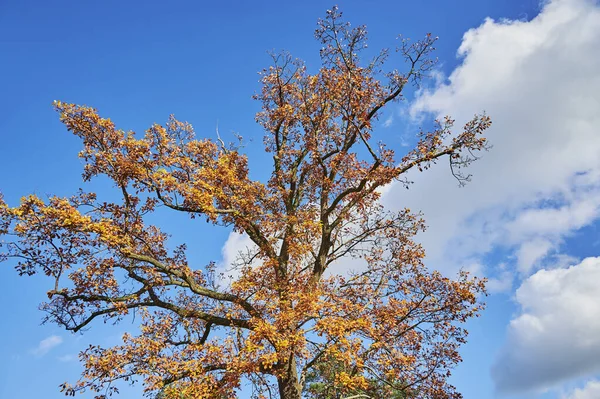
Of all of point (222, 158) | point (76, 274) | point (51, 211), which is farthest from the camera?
point (222, 158)

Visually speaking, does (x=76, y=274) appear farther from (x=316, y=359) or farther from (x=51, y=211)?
(x=316, y=359)

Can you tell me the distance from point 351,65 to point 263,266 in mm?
6279

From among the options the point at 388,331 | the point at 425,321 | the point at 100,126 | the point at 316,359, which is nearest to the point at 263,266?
the point at 316,359

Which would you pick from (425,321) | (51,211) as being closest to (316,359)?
(425,321)

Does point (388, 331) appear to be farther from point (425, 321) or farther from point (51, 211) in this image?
point (51, 211)

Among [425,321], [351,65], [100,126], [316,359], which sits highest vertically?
[351,65]

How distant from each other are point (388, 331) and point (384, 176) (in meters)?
4.22

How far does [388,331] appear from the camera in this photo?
13.0 meters

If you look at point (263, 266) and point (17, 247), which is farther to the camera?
point (263, 266)

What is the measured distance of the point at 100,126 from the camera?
13195 mm

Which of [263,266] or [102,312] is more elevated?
[263,266]

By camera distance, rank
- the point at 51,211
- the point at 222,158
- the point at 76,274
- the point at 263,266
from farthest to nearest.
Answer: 1. the point at 222,158
2. the point at 263,266
3. the point at 76,274
4. the point at 51,211

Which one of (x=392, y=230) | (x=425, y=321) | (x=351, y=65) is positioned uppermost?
(x=351, y=65)

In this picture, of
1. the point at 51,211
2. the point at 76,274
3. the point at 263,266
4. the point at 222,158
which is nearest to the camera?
the point at 51,211
